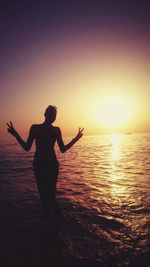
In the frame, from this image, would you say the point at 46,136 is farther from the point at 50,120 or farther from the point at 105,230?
the point at 105,230

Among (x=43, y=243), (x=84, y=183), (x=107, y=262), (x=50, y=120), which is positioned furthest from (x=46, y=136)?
(x=84, y=183)

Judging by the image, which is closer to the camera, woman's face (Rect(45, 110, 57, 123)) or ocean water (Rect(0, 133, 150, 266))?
ocean water (Rect(0, 133, 150, 266))

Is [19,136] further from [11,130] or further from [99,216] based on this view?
[99,216]

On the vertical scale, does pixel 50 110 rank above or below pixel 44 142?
above

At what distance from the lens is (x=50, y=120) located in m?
4.20

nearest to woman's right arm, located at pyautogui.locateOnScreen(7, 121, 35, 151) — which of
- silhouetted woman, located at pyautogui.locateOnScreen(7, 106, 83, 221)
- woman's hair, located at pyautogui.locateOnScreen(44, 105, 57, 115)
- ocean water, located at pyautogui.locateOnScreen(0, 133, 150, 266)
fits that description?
silhouetted woman, located at pyautogui.locateOnScreen(7, 106, 83, 221)

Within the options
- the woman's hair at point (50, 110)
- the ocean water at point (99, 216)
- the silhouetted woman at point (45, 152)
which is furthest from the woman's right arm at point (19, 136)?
the ocean water at point (99, 216)

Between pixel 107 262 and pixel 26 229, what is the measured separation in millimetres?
2232

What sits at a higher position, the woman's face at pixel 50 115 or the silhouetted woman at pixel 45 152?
the woman's face at pixel 50 115

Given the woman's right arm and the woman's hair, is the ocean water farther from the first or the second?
the woman's hair

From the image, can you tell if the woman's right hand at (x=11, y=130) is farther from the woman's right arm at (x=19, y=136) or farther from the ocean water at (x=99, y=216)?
the ocean water at (x=99, y=216)

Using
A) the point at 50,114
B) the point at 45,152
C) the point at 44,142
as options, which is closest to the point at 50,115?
the point at 50,114

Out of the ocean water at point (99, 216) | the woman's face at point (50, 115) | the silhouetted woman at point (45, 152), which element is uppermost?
the woman's face at point (50, 115)

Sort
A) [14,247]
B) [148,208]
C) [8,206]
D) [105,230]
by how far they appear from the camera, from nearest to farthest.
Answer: [14,247]
[105,230]
[148,208]
[8,206]
